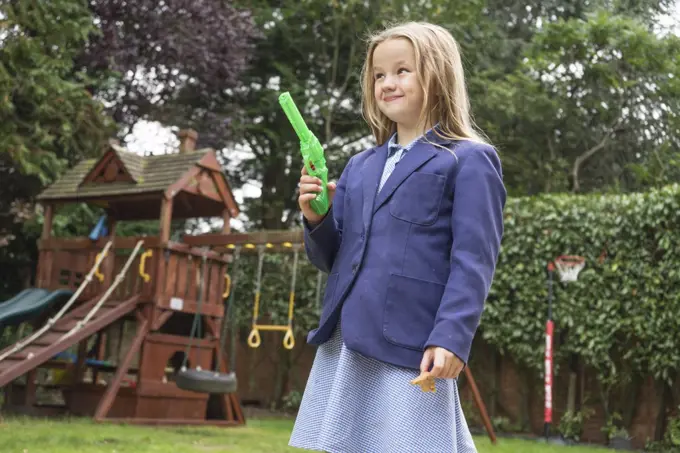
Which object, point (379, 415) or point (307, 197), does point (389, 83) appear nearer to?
point (307, 197)

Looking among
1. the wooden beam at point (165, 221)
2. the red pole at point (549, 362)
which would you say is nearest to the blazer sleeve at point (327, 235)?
the wooden beam at point (165, 221)

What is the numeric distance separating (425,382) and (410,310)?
16cm

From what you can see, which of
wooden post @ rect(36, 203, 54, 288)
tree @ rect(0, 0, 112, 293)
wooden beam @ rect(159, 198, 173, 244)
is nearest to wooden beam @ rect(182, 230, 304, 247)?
wooden beam @ rect(159, 198, 173, 244)

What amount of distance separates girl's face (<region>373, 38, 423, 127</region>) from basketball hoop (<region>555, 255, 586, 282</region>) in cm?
694

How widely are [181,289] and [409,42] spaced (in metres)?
6.59

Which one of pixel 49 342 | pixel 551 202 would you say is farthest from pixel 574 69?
pixel 49 342

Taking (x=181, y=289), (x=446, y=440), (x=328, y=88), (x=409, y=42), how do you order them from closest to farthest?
(x=446, y=440)
(x=409, y=42)
(x=181, y=289)
(x=328, y=88)

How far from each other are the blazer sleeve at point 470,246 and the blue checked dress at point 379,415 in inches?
5.1

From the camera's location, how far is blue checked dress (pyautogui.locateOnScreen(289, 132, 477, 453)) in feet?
5.60

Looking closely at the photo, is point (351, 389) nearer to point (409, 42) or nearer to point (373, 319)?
point (373, 319)

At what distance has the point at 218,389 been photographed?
7027 mm

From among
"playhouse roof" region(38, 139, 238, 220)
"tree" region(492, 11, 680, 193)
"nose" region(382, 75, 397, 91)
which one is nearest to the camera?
"nose" region(382, 75, 397, 91)

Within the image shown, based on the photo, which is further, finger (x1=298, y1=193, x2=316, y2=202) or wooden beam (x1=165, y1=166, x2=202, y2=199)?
wooden beam (x1=165, y1=166, x2=202, y2=199)

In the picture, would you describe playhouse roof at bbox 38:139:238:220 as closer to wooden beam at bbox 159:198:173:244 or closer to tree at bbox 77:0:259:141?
wooden beam at bbox 159:198:173:244
